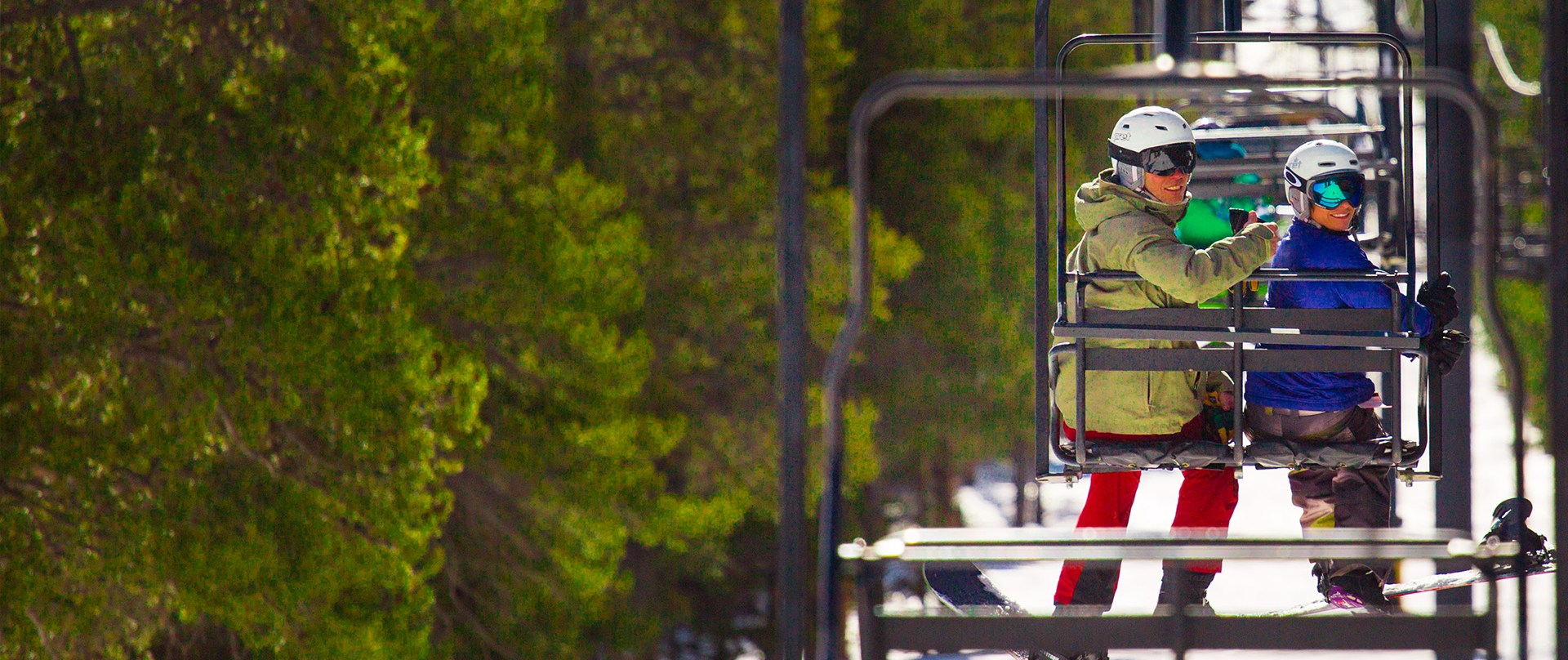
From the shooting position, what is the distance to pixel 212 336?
11086 mm

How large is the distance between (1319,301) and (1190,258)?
609 mm

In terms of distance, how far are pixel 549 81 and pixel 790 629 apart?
43.3ft

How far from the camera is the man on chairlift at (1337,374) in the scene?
430cm

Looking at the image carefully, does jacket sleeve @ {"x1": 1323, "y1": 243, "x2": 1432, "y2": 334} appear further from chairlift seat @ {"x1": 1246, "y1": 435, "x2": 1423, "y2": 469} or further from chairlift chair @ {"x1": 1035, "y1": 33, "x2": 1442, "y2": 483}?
chairlift seat @ {"x1": 1246, "y1": 435, "x2": 1423, "y2": 469}

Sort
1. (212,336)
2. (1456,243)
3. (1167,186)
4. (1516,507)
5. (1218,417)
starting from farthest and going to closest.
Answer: (212,336) < (1456,243) < (1218,417) < (1167,186) < (1516,507)

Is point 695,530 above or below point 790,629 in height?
below

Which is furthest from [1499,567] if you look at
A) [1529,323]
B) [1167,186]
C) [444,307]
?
[1529,323]

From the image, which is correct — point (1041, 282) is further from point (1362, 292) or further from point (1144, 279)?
point (1362, 292)

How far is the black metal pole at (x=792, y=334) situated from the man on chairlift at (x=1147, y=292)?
1.06 metres

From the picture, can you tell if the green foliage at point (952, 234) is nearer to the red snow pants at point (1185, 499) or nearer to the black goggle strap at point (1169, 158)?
the red snow pants at point (1185, 499)

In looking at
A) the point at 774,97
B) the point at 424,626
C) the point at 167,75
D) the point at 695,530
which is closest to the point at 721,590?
the point at 695,530

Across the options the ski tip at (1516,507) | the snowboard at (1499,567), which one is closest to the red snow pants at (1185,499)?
the snowboard at (1499,567)

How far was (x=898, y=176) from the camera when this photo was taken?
20922 mm

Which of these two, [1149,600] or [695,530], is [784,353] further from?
[1149,600]
